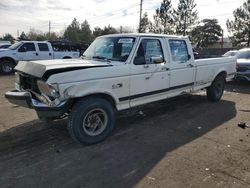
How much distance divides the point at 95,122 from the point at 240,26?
44.9 meters

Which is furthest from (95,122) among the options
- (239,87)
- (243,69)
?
(243,69)

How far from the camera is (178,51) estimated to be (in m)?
7.38

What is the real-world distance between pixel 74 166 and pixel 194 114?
393 cm

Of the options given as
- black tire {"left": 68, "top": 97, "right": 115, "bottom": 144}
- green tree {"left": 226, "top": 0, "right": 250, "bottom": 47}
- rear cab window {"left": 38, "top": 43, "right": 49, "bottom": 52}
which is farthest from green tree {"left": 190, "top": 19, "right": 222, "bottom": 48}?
black tire {"left": 68, "top": 97, "right": 115, "bottom": 144}

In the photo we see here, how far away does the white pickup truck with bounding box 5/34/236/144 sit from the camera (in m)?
5.11

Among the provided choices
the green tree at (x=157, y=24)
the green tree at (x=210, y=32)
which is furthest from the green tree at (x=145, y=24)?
the green tree at (x=210, y=32)

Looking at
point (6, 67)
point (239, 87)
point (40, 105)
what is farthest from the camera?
point (6, 67)

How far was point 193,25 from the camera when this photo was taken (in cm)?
4291

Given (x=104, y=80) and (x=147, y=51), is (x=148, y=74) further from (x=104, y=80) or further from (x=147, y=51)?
(x=104, y=80)

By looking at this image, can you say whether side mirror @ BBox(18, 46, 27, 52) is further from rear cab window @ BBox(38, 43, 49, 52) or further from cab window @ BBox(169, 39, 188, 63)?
cab window @ BBox(169, 39, 188, 63)

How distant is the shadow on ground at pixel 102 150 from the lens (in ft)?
13.9

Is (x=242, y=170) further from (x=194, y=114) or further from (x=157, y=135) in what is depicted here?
(x=194, y=114)

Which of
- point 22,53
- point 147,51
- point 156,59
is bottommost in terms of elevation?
point 156,59

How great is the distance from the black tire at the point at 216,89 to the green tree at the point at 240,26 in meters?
39.6
